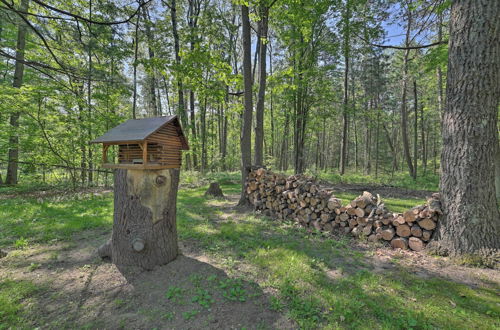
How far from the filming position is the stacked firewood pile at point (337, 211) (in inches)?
132

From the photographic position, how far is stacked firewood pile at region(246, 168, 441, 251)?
336cm

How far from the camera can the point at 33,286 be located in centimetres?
239

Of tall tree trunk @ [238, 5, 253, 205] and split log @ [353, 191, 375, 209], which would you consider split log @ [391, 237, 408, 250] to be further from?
tall tree trunk @ [238, 5, 253, 205]

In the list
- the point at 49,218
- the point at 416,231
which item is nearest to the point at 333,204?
the point at 416,231

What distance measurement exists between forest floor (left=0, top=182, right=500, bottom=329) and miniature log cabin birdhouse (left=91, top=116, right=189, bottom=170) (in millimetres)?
1415

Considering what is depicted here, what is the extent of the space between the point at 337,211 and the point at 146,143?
3.72 metres

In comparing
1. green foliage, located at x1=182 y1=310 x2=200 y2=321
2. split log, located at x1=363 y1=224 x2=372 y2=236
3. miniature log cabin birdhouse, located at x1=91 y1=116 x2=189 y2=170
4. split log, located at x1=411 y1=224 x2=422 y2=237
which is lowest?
green foliage, located at x1=182 y1=310 x2=200 y2=321

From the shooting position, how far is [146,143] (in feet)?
8.38

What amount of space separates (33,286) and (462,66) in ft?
21.1

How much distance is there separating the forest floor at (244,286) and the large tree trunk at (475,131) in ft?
1.68

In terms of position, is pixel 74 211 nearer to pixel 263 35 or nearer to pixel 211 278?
pixel 211 278

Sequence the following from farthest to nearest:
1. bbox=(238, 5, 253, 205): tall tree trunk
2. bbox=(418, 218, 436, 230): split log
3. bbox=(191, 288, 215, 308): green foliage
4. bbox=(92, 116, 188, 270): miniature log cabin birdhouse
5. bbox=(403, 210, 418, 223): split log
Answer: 1. bbox=(238, 5, 253, 205): tall tree trunk
2. bbox=(403, 210, 418, 223): split log
3. bbox=(418, 218, 436, 230): split log
4. bbox=(92, 116, 188, 270): miniature log cabin birdhouse
5. bbox=(191, 288, 215, 308): green foliage

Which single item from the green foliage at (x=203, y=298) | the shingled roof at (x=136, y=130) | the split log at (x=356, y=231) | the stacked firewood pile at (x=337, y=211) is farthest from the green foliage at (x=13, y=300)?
the split log at (x=356, y=231)

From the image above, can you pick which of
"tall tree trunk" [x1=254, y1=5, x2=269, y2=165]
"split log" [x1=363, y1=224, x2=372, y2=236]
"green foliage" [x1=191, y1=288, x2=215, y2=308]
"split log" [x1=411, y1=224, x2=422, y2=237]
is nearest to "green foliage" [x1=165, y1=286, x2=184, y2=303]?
"green foliage" [x1=191, y1=288, x2=215, y2=308]
